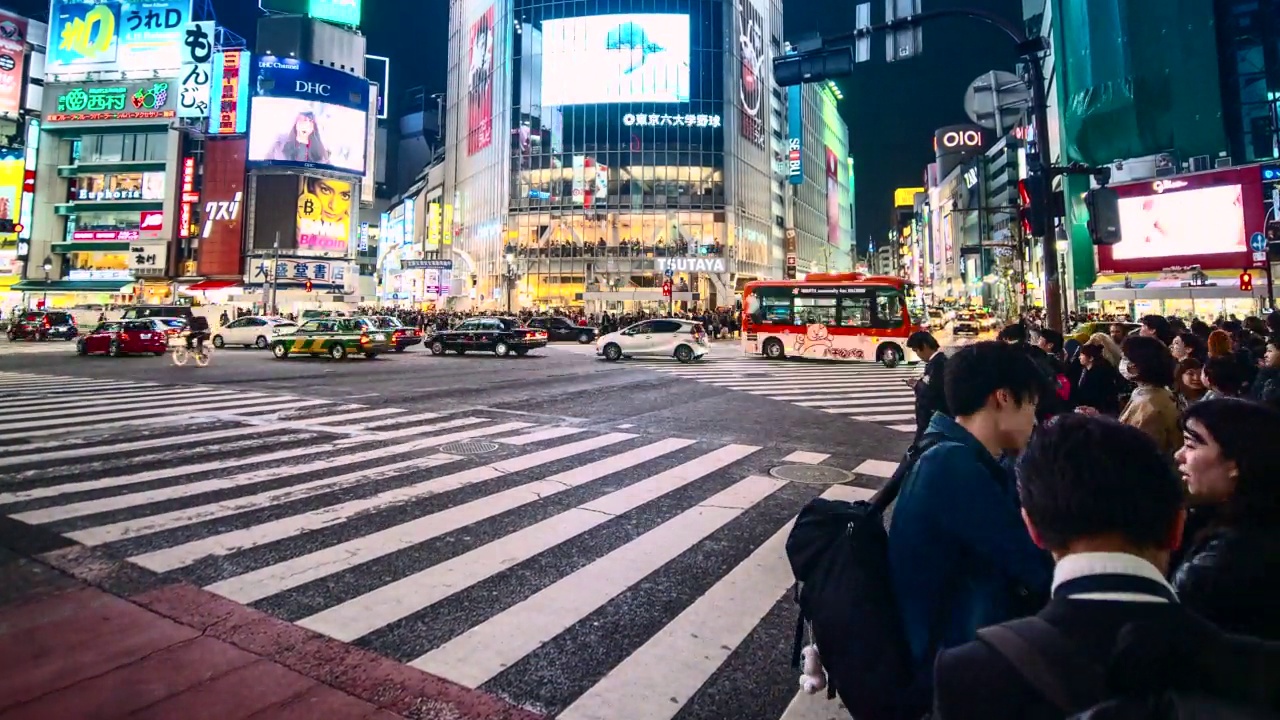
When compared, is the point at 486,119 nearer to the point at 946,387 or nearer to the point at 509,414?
the point at 509,414

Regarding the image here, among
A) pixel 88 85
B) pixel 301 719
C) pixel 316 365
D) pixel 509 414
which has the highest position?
pixel 88 85

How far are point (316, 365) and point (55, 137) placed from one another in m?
61.3

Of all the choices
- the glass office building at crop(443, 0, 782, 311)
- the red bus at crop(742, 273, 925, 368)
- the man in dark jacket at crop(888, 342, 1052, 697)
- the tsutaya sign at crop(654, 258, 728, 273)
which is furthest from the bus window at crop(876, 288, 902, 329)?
the tsutaya sign at crop(654, 258, 728, 273)

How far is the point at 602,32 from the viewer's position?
60.4 m

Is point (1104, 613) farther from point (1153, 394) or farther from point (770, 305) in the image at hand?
point (770, 305)

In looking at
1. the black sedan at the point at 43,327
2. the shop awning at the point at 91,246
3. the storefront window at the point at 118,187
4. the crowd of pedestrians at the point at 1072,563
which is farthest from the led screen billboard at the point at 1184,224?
the shop awning at the point at 91,246

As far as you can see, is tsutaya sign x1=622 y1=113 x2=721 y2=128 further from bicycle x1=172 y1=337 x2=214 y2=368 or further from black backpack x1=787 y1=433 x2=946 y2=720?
black backpack x1=787 y1=433 x2=946 y2=720

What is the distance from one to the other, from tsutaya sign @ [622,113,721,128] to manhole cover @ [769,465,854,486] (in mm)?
57974

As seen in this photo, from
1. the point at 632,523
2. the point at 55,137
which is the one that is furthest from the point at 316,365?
the point at 55,137

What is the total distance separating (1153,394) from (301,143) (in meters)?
69.9

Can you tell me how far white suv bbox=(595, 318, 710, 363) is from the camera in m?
24.1

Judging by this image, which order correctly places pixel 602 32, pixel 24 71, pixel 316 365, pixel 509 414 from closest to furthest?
pixel 509 414, pixel 316 365, pixel 24 71, pixel 602 32

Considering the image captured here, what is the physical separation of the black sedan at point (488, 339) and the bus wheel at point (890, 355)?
1442cm

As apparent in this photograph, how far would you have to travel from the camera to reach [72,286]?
55.8m
